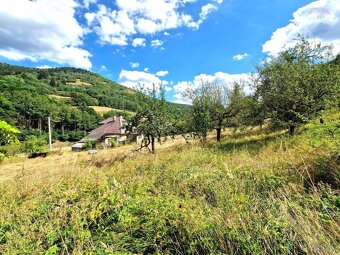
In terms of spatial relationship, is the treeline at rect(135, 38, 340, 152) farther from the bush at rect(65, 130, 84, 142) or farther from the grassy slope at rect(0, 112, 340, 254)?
the bush at rect(65, 130, 84, 142)

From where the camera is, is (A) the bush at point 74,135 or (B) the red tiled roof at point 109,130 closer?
(B) the red tiled roof at point 109,130

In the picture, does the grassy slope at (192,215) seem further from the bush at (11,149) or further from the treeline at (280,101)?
the bush at (11,149)

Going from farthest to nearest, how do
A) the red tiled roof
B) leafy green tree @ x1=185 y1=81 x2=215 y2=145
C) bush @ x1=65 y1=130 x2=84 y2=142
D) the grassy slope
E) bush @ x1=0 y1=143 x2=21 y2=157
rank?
bush @ x1=65 y1=130 x2=84 y2=142 < the red tiled roof < bush @ x1=0 y1=143 x2=21 y2=157 < leafy green tree @ x1=185 y1=81 x2=215 y2=145 < the grassy slope

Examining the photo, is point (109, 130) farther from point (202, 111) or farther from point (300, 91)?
point (300, 91)

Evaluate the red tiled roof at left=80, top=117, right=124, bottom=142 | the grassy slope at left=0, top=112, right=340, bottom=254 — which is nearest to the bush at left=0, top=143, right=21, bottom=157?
the red tiled roof at left=80, top=117, right=124, bottom=142

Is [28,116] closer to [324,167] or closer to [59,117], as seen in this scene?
[59,117]

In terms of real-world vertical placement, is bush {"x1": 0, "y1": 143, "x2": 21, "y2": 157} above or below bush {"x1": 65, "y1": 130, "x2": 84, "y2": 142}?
below

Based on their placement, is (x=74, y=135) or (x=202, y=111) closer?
(x=202, y=111)

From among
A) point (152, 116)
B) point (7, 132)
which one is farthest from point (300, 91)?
point (7, 132)

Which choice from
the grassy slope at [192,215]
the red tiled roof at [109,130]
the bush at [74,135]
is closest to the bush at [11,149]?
the red tiled roof at [109,130]

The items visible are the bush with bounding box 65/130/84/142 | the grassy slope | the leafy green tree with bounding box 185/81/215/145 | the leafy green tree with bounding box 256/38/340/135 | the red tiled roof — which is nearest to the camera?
the grassy slope

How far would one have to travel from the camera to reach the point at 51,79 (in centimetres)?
13200

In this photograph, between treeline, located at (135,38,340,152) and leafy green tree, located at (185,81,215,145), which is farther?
leafy green tree, located at (185,81,215,145)

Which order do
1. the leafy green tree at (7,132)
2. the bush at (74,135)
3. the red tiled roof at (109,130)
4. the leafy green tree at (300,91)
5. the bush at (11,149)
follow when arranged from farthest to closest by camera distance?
the bush at (74,135) < the red tiled roof at (109,130) < the bush at (11,149) < the leafy green tree at (300,91) < the leafy green tree at (7,132)
